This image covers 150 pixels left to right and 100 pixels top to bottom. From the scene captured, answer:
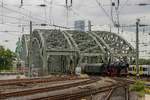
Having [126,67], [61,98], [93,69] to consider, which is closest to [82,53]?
[93,69]

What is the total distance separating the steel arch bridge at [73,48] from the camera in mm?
106000

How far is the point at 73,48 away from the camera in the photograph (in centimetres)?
10894

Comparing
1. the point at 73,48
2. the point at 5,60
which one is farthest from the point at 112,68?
the point at 5,60

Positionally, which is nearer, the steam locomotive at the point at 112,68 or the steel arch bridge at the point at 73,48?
the steam locomotive at the point at 112,68

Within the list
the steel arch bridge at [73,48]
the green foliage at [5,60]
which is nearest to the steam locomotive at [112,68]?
the steel arch bridge at [73,48]

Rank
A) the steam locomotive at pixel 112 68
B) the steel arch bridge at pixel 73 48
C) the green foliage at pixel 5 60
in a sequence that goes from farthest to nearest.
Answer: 1. the green foliage at pixel 5 60
2. the steel arch bridge at pixel 73 48
3. the steam locomotive at pixel 112 68

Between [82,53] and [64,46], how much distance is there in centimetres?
614

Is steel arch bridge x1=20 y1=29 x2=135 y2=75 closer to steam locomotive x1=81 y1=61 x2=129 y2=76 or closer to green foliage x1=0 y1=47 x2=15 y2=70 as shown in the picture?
green foliage x1=0 y1=47 x2=15 y2=70

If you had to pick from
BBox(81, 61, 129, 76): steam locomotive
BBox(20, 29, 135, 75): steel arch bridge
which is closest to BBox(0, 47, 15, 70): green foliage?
BBox(20, 29, 135, 75): steel arch bridge

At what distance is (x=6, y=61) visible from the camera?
116m

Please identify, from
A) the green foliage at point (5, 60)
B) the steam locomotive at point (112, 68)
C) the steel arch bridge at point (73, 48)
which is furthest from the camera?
the green foliage at point (5, 60)

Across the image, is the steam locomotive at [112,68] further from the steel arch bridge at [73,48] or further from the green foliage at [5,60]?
the green foliage at [5,60]

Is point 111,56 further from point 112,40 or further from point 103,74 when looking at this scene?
point 103,74

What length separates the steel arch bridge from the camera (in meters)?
106
